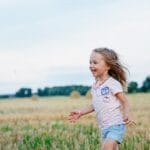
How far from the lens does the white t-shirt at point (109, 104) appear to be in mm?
5973

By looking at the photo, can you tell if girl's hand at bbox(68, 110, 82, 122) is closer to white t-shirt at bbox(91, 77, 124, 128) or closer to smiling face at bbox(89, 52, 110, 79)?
white t-shirt at bbox(91, 77, 124, 128)

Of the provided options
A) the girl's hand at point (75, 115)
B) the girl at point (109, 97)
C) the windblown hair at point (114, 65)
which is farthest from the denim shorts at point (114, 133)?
the windblown hair at point (114, 65)

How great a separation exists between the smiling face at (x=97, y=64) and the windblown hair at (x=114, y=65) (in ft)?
0.11

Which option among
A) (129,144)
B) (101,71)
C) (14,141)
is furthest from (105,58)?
(14,141)

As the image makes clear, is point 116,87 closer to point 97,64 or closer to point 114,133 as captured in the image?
point 97,64

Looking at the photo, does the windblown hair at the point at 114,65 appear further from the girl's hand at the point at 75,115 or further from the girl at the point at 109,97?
the girl's hand at the point at 75,115

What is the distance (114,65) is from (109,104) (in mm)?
415

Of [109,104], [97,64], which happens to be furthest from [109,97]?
[97,64]

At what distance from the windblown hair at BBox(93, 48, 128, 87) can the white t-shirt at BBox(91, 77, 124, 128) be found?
0.15 meters

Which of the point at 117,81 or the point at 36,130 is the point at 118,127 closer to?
the point at 117,81

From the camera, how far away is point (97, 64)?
611cm

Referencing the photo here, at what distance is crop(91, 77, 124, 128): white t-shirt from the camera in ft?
19.6

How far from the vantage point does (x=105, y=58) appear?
20.1 feet

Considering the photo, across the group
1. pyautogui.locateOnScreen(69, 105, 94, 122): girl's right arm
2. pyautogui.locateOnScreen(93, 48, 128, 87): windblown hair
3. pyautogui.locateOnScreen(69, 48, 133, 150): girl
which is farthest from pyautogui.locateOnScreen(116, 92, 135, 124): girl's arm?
pyautogui.locateOnScreen(69, 105, 94, 122): girl's right arm
